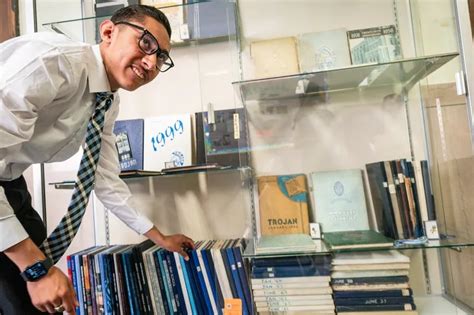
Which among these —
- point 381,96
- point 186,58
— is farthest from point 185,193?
point 381,96

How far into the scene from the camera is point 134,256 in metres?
1.08

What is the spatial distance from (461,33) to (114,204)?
1.17 m

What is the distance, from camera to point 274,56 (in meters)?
1.17

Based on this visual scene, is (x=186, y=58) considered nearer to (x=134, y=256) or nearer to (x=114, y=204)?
(x=114, y=204)

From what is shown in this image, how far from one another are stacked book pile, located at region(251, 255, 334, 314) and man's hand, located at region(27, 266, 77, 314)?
0.52 m

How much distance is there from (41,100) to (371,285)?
0.99 metres

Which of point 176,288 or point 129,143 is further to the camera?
point 129,143

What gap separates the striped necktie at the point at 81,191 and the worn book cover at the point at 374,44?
830 mm

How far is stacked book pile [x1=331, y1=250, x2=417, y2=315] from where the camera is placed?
932 mm

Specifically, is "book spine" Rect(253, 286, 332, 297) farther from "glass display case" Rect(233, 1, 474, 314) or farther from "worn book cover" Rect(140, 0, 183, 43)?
"worn book cover" Rect(140, 0, 183, 43)

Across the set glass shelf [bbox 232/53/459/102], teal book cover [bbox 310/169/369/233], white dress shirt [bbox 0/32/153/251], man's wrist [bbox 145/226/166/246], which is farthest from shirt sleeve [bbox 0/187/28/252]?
teal book cover [bbox 310/169/369/233]

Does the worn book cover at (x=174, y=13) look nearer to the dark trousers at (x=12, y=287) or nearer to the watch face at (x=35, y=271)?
the dark trousers at (x=12, y=287)

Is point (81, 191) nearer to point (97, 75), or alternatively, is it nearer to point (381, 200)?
point (97, 75)

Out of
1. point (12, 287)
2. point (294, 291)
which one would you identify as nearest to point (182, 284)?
point (294, 291)
